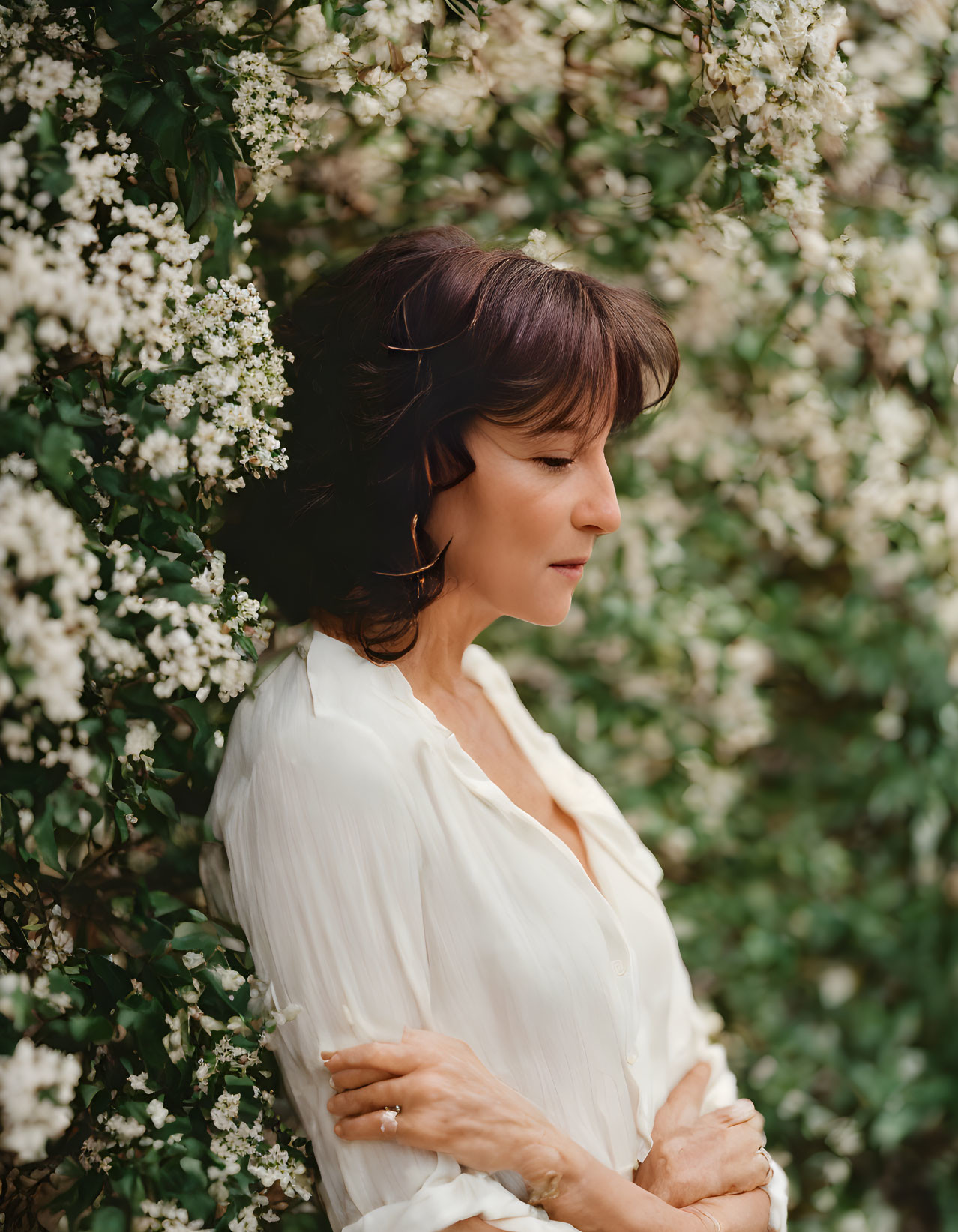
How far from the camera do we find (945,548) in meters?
2.31

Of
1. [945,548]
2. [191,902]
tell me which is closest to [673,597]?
[945,548]

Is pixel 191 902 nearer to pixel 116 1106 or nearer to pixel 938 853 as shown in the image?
pixel 116 1106

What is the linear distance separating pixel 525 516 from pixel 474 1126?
698 mm

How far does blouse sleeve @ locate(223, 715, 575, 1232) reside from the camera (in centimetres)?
108

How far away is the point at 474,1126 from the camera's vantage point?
1.07 m

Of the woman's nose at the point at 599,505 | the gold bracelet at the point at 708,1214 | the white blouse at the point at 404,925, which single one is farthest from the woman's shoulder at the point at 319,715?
the gold bracelet at the point at 708,1214

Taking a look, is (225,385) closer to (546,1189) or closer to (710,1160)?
(546,1189)

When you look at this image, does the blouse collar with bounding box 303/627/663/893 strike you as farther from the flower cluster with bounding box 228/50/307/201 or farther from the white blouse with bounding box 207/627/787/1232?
the flower cluster with bounding box 228/50/307/201

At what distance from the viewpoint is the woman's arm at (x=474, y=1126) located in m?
1.05

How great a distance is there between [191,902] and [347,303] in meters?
0.76

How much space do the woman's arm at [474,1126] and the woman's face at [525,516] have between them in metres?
0.55

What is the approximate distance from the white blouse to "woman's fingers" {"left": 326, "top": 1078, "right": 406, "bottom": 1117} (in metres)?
0.03

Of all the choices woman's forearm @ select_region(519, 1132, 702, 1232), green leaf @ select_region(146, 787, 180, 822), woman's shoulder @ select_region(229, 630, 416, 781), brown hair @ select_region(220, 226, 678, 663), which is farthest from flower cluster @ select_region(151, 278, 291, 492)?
woman's forearm @ select_region(519, 1132, 702, 1232)

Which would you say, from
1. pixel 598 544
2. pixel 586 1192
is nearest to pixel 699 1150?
pixel 586 1192
